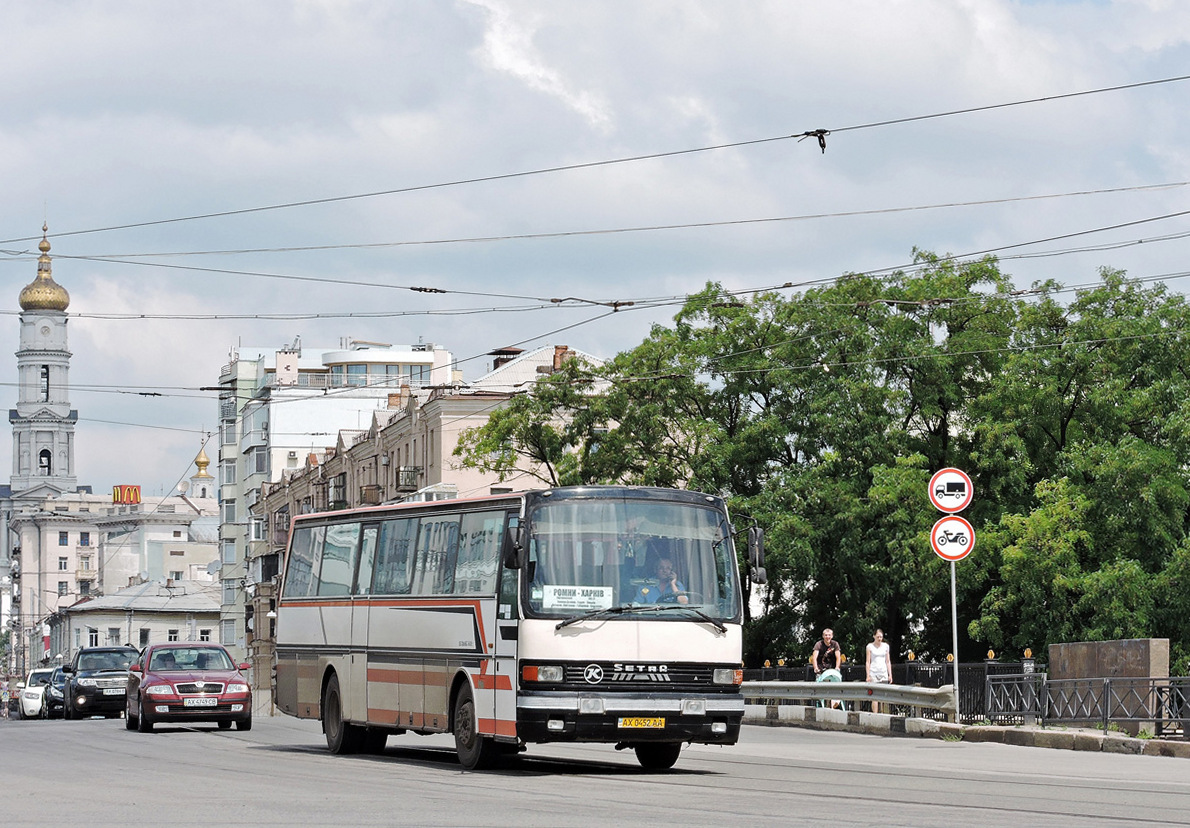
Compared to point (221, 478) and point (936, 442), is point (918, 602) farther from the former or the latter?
point (221, 478)

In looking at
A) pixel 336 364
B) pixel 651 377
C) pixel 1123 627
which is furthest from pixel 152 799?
pixel 336 364

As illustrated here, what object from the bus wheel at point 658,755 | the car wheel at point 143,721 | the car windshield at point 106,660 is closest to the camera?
the bus wheel at point 658,755

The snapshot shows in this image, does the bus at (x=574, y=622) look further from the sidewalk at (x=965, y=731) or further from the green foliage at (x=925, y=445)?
the green foliage at (x=925, y=445)

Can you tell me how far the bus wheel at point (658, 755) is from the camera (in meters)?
19.8

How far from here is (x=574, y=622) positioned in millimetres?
18344

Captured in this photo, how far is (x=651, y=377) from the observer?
163ft

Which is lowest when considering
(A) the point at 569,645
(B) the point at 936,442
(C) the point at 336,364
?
(A) the point at 569,645

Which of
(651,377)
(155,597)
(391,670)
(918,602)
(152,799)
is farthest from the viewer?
(155,597)

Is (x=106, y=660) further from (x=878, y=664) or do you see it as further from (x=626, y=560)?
(x=626, y=560)

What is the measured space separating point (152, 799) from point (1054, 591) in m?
30.9

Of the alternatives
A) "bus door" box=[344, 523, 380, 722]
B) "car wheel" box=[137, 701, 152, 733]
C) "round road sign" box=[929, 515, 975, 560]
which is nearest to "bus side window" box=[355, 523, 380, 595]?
"bus door" box=[344, 523, 380, 722]

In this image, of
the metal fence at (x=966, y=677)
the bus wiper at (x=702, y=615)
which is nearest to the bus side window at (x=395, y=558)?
the bus wiper at (x=702, y=615)

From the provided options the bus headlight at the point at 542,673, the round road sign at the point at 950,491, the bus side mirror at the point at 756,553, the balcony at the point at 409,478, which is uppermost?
the balcony at the point at 409,478

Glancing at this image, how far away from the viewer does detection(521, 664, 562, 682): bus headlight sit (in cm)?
1822
